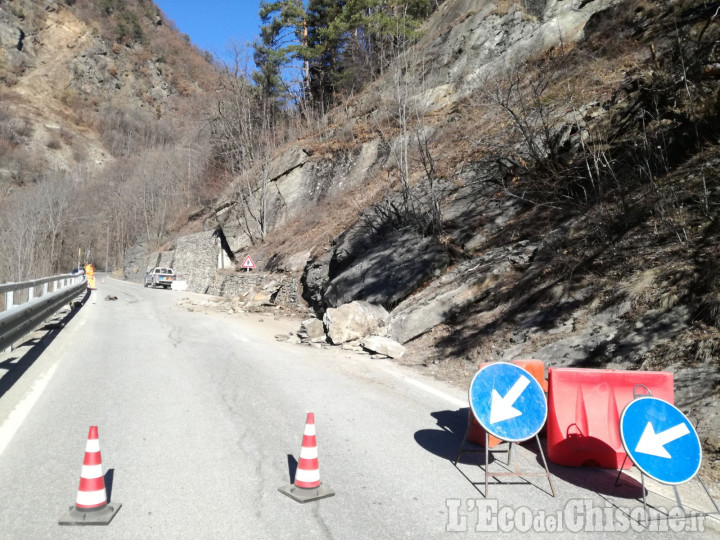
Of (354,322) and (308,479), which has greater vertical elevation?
(354,322)

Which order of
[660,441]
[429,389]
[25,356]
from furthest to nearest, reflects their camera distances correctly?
[25,356]
[429,389]
[660,441]

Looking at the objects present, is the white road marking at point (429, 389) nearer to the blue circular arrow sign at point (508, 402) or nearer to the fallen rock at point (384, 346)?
the fallen rock at point (384, 346)

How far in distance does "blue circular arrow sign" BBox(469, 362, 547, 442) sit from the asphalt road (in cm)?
48

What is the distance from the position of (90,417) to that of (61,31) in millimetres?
136370

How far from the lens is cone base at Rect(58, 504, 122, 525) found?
3.42 meters

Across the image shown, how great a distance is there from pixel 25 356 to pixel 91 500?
714 centimetres

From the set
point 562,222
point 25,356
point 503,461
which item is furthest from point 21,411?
point 562,222

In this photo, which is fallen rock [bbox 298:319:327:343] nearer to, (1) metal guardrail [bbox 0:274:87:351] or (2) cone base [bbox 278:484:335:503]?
(1) metal guardrail [bbox 0:274:87:351]

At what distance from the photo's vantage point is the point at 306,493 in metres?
3.91

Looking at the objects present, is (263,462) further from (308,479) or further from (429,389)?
(429,389)

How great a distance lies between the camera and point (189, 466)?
14.6ft

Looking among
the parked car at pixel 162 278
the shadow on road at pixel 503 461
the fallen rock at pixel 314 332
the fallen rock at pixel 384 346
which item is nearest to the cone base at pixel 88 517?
the shadow on road at pixel 503 461

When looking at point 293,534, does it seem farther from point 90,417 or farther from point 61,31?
point 61,31

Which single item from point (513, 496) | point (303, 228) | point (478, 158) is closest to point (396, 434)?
point (513, 496)
